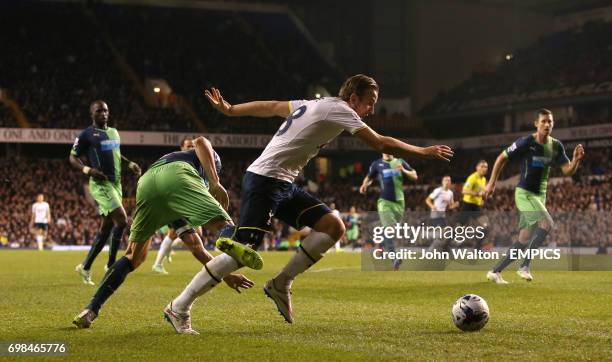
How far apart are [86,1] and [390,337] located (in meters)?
46.9

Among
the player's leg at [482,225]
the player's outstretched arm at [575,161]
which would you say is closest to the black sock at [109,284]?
the player's outstretched arm at [575,161]

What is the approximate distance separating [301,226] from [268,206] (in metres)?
0.66

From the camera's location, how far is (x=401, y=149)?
6.95 m

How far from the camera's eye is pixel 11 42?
46.4 metres

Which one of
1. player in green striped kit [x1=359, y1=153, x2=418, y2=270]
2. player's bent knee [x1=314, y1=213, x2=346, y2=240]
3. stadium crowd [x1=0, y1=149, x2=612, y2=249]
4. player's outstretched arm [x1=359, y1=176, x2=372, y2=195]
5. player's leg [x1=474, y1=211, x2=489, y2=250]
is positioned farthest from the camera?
stadium crowd [x1=0, y1=149, x2=612, y2=249]

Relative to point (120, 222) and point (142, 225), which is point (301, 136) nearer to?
point (142, 225)

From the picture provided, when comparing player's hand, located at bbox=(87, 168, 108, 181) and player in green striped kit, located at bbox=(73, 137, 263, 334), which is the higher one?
player's hand, located at bbox=(87, 168, 108, 181)

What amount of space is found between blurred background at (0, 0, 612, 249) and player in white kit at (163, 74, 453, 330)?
88.1 ft

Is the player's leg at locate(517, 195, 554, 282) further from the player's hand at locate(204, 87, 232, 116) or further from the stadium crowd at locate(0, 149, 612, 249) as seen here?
the stadium crowd at locate(0, 149, 612, 249)

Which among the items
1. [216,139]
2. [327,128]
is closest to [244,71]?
[216,139]

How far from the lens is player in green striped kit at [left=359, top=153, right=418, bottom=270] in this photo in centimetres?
1855

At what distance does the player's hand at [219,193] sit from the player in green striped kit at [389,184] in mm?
10582

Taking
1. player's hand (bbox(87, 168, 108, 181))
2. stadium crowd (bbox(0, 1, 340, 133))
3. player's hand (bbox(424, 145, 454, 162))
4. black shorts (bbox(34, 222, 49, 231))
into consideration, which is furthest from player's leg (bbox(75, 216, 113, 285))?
stadium crowd (bbox(0, 1, 340, 133))

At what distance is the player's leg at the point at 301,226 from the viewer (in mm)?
7758
